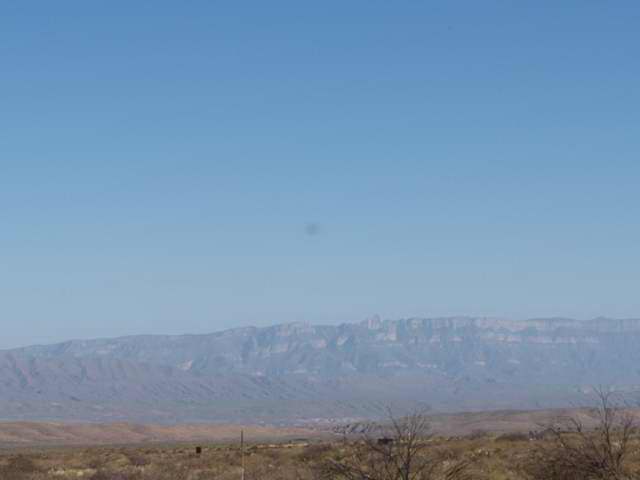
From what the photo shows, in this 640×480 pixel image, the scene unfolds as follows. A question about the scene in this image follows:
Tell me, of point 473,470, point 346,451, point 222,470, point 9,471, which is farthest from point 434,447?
point 9,471

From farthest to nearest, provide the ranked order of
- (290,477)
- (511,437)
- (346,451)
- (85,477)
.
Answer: (511,437) → (346,451) → (85,477) → (290,477)

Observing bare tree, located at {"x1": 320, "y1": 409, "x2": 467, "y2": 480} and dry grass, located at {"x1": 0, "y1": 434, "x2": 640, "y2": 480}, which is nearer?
bare tree, located at {"x1": 320, "y1": 409, "x2": 467, "y2": 480}

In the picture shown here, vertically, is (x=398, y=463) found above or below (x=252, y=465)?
above

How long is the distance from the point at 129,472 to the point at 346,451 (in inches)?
550

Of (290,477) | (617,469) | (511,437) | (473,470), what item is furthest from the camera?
(511,437)

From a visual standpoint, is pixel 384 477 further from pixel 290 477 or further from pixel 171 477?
pixel 171 477

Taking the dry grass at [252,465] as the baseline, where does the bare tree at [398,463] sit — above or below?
above

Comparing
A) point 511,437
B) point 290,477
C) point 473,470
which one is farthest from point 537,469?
point 511,437

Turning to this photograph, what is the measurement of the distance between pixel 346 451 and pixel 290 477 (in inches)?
563

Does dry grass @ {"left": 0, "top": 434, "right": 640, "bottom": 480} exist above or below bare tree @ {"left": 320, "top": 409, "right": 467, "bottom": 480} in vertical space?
below

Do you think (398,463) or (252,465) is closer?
(398,463)

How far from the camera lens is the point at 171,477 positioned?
176 feet

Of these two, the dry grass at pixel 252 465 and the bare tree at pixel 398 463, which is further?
the dry grass at pixel 252 465

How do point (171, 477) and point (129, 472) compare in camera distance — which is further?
point (129, 472)
